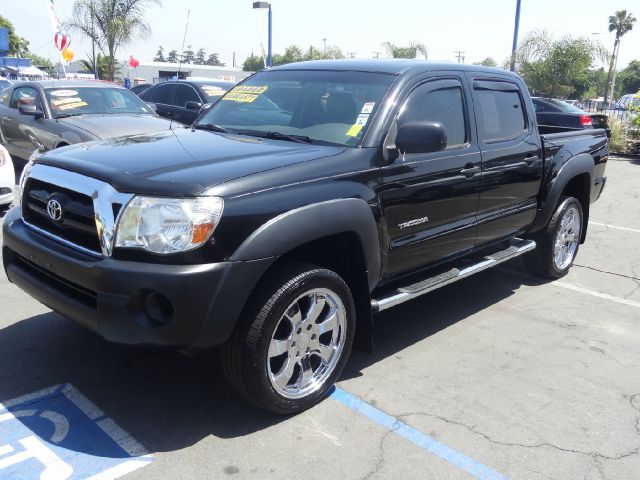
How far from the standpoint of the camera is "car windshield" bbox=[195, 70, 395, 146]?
12.6 ft

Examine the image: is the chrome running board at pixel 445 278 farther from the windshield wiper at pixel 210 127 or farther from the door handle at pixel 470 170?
the windshield wiper at pixel 210 127

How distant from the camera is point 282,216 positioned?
3049 millimetres

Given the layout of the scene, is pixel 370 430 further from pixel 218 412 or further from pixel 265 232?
pixel 265 232

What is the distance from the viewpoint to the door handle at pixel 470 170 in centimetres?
426

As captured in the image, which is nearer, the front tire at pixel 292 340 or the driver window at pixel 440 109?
the front tire at pixel 292 340

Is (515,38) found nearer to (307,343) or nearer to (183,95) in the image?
(183,95)

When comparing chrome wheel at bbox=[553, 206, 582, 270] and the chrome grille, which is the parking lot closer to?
the chrome grille

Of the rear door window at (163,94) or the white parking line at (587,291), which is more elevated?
the rear door window at (163,94)

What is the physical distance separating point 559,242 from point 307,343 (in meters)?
3.51

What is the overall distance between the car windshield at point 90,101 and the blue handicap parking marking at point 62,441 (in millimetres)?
6321

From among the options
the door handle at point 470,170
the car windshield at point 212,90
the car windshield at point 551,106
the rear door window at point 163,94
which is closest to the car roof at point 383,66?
the door handle at point 470,170

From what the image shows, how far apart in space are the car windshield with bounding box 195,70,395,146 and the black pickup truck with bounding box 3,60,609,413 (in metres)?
0.01

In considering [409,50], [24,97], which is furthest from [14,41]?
[24,97]

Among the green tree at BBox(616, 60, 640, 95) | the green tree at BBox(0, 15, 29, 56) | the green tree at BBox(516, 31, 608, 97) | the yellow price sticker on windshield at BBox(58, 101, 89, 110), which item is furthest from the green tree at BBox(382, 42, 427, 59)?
the green tree at BBox(616, 60, 640, 95)
